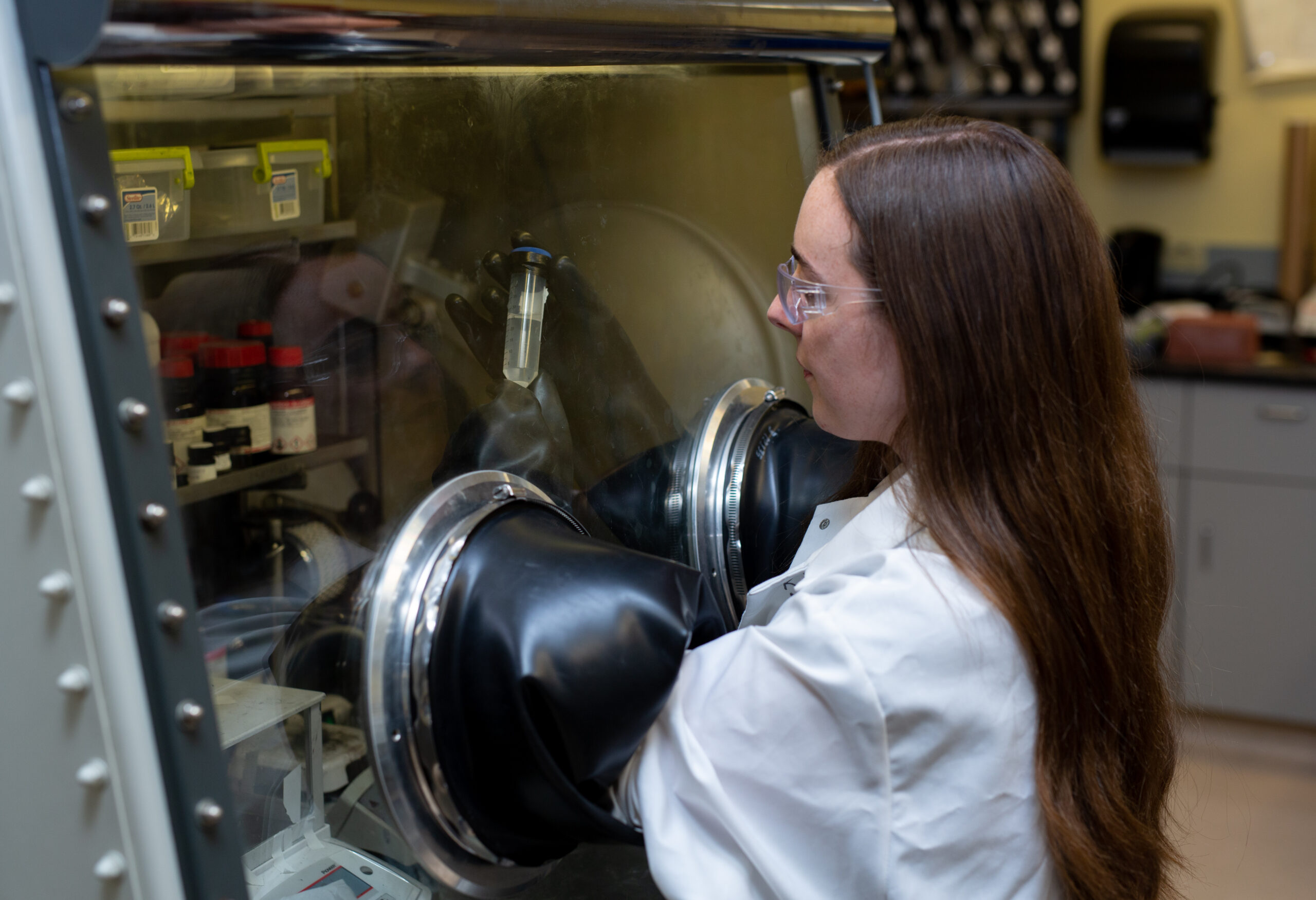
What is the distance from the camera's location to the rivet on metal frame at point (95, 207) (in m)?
0.58

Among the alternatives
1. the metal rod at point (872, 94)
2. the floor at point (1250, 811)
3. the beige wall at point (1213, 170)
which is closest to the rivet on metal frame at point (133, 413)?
the metal rod at point (872, 94)

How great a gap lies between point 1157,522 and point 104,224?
32.7 inches

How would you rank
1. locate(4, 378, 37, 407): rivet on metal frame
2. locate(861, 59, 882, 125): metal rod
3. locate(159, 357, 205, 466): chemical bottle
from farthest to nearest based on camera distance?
locate(861, 59, 882, 125): metal rod, locate(159, 357, 205, 466): chemical bottle, locate(4, 378, 37, 407): rivet on metal frame

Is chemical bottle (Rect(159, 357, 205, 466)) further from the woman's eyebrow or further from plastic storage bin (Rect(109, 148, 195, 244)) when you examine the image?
the woman's eyebrow

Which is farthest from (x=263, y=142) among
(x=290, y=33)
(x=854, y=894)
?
(x=854, y=894)

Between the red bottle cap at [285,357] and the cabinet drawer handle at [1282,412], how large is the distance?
8.55ft

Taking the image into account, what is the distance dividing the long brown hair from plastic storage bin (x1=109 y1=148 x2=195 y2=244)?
0.48 m

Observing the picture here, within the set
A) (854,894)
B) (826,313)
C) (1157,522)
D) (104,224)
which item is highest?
(104,224)

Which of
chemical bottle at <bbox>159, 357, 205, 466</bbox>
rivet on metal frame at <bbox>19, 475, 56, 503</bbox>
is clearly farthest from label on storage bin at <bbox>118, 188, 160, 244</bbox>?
rivet on metal frame at <bbox>19, 475, 56, 503</bbox>

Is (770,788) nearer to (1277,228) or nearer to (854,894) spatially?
(854,894)

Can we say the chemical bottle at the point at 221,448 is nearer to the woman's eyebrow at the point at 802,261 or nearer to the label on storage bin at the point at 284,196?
the label on storage bin at the point at 284,196

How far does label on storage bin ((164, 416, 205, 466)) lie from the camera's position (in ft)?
2.27

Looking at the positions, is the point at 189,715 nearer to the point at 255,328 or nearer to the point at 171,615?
the point at 171,615

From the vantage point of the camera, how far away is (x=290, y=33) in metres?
0.66
